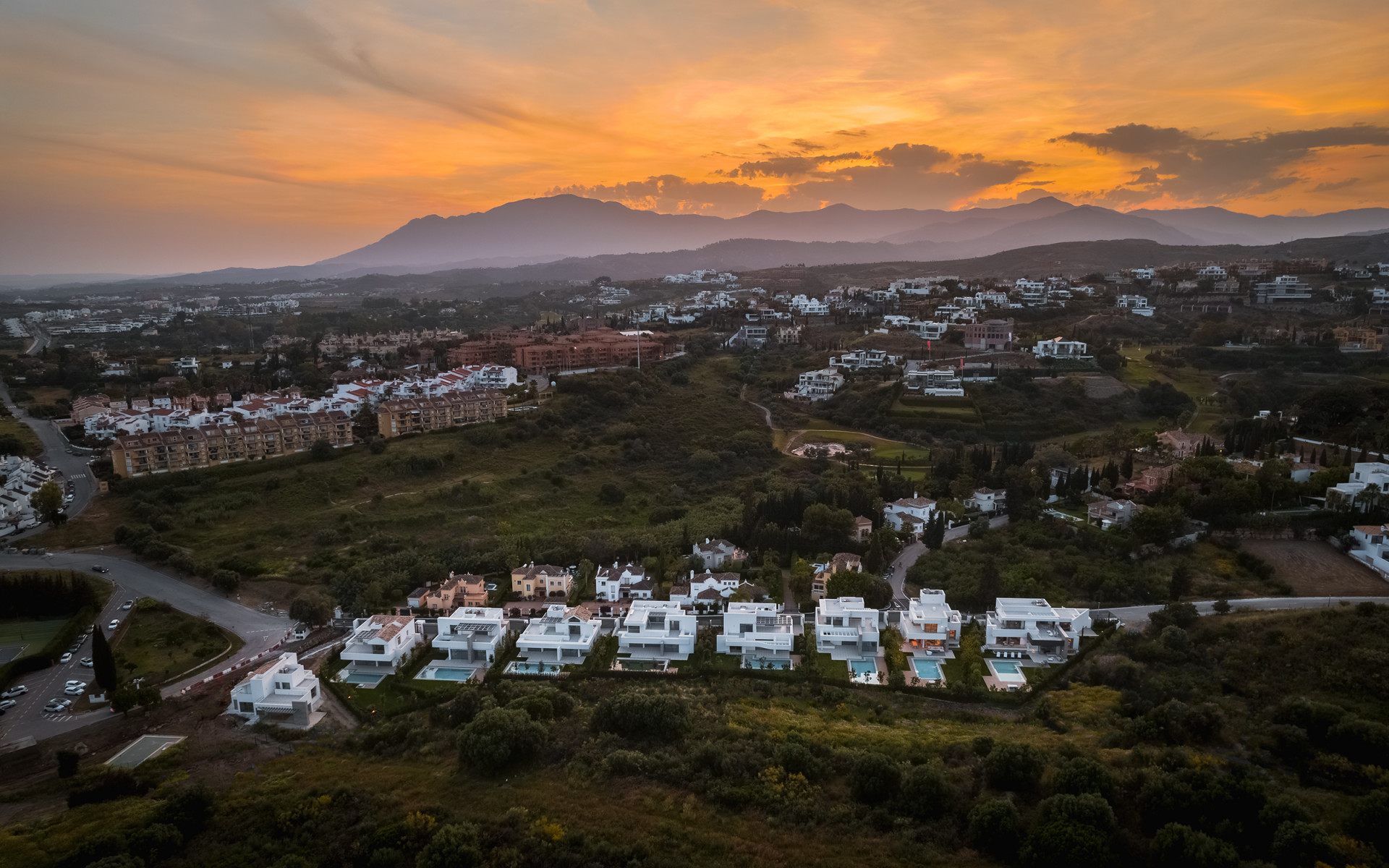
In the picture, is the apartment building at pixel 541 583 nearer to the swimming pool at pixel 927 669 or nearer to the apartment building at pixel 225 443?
the swimming pool at pixel 927 669

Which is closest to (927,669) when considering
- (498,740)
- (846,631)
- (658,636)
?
(846,631)

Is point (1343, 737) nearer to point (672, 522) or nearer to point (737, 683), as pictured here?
point (737, 683)

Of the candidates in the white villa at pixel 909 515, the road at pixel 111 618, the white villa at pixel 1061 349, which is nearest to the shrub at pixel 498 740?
the road at pixel 111 618

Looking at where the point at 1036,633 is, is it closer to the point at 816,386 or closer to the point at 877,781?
the point at 877,781

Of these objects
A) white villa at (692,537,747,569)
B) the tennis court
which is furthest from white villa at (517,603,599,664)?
the tennis court

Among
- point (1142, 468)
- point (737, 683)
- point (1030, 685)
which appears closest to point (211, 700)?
point (737, 683)

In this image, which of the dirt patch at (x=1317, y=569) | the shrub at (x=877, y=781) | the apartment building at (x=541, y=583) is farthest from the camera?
the apartment building at (x=541, y=583)

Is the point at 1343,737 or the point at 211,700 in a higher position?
the point at 1343,737
